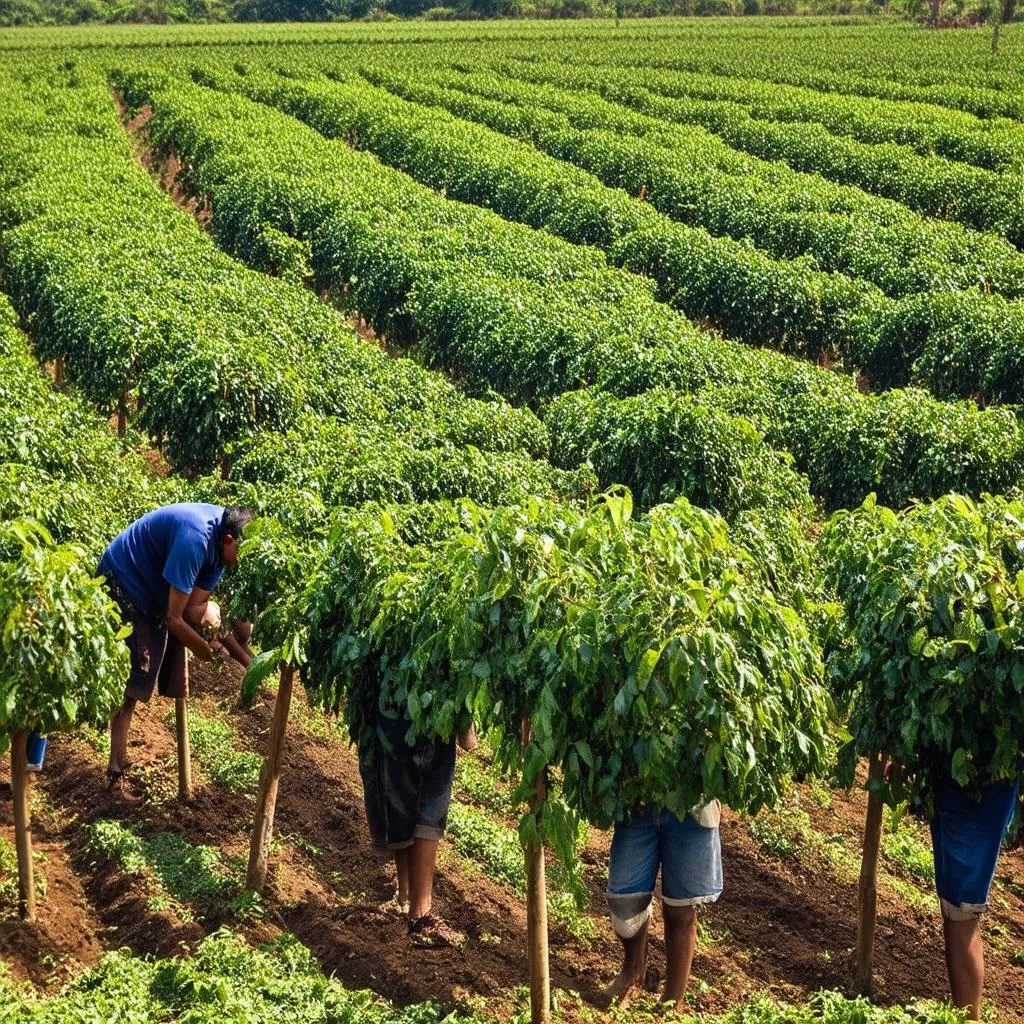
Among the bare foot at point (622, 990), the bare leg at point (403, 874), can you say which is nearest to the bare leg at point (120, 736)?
the bare leg at point (403, 874)

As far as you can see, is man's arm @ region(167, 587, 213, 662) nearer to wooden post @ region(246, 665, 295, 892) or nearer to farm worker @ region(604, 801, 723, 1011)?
wooden post @ region(246, 665, 295, 892)

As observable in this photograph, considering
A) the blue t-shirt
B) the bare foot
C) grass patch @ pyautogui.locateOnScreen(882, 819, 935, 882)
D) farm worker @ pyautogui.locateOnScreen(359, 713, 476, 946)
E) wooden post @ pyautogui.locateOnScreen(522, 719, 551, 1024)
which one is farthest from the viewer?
grass patch @ pyautogui.locateOnScreen(882, 819, 935, 882)

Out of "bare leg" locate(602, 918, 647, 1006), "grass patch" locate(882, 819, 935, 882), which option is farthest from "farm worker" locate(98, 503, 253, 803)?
"grass patch" locate(882, 819, 935, 882)

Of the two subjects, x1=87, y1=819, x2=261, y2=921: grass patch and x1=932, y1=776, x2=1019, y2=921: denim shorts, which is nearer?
x1=932, y1=776, x2=1019, y2=921: denim shorts

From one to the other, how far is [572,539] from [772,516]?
5.42 meters

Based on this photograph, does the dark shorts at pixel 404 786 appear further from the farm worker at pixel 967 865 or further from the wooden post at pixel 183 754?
the farm worker at pixel 967 865

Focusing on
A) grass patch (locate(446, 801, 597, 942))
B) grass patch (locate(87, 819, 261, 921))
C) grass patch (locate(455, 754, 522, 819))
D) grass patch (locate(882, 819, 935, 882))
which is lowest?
grass patch (locate(882, 819, 935, 882))

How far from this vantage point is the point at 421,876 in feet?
24.0

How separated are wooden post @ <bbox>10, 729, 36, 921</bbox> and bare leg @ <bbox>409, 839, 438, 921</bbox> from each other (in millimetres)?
→ 2121

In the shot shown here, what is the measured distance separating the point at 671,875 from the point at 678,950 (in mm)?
415

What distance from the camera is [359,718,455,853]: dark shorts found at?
7.25 metres

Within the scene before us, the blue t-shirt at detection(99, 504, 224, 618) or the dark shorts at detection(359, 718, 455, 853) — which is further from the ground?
the blue t-shirt at detection(99, 504, 224, 618)

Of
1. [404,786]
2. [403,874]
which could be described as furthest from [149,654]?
Result: [403,874]

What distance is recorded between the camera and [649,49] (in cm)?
7138
